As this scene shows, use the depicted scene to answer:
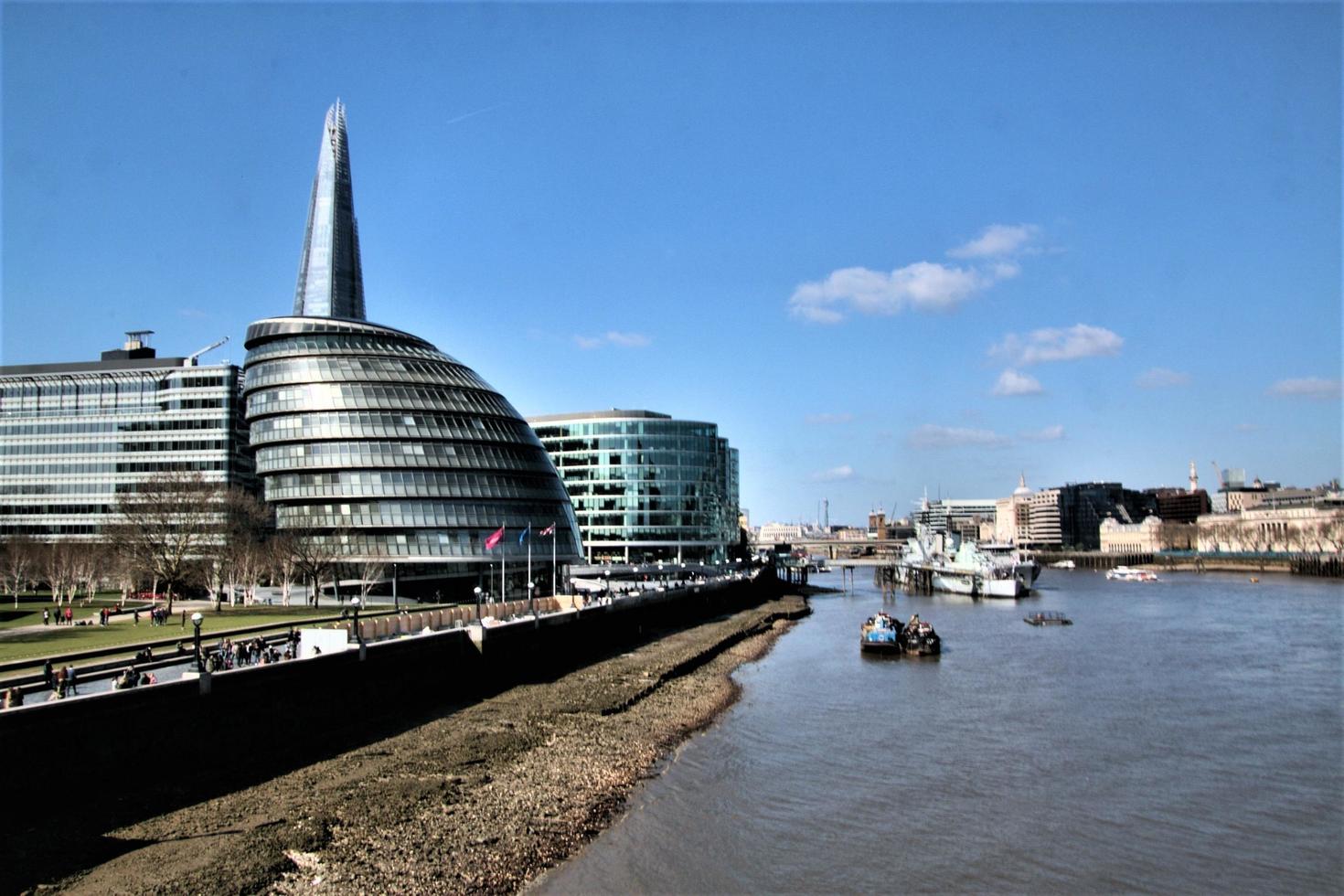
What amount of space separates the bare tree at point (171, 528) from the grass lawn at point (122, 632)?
16.6 feet

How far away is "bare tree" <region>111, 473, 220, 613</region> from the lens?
6775 cm

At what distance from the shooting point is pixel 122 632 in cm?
4669

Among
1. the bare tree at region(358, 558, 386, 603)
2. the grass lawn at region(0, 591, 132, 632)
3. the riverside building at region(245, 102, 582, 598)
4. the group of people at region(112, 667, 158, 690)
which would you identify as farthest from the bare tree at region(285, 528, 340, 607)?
the group of people at region(112, 667, 158, 690)

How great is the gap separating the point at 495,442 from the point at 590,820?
66.2 meters

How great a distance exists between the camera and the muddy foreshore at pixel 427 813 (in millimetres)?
22281

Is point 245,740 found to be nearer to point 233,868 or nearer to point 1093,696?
point 233,868

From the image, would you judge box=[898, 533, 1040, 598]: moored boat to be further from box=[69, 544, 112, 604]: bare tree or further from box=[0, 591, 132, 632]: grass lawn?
box=[0, 591, 132, 632]: grass lawn

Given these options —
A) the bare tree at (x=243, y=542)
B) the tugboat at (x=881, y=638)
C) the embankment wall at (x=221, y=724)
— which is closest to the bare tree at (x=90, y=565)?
the bare tree at (x=243, y=542)

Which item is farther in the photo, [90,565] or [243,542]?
[243,542]

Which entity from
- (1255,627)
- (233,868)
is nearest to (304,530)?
(233,868)

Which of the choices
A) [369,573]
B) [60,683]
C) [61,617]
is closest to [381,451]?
[369,573]

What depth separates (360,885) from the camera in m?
22.0

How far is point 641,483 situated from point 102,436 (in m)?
81.0

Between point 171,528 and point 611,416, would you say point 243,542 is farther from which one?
point 611,416
